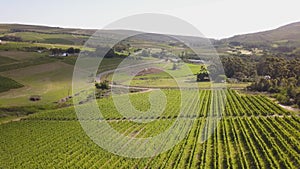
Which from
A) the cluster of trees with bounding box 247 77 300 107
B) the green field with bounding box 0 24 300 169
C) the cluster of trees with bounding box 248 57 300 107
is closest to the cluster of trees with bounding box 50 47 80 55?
the green field with bounding box 0 24 300 169

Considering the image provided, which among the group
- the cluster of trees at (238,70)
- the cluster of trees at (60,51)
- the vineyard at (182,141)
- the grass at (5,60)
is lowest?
the vineyard at (182,141)

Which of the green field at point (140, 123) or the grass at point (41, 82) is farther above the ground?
the grass at point (41, 82)

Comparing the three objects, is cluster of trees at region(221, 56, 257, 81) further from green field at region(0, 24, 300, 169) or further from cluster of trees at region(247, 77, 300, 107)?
cluster of trees at region(247, 77, 300, 107)

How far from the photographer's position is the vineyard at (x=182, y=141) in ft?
74.8

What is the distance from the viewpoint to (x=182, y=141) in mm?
27125

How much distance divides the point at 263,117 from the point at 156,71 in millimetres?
41623

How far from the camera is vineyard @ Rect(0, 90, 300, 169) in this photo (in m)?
22.8

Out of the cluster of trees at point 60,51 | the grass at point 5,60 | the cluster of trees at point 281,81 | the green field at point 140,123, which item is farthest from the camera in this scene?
the cluster of trees at point 60,51

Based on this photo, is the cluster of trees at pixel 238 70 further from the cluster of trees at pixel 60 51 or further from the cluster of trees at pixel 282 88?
the cluster of trees at pixel 60 51

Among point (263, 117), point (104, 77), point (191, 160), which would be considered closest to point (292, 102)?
point (263, 117)

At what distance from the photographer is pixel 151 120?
114 feet

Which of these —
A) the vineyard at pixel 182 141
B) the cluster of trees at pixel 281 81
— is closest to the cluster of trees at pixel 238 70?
the cluster of trees at pixel 281 81

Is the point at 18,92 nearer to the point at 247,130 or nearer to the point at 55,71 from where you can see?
the point at 55,71

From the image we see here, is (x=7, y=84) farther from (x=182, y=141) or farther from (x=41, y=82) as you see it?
(x=182, y=141)
